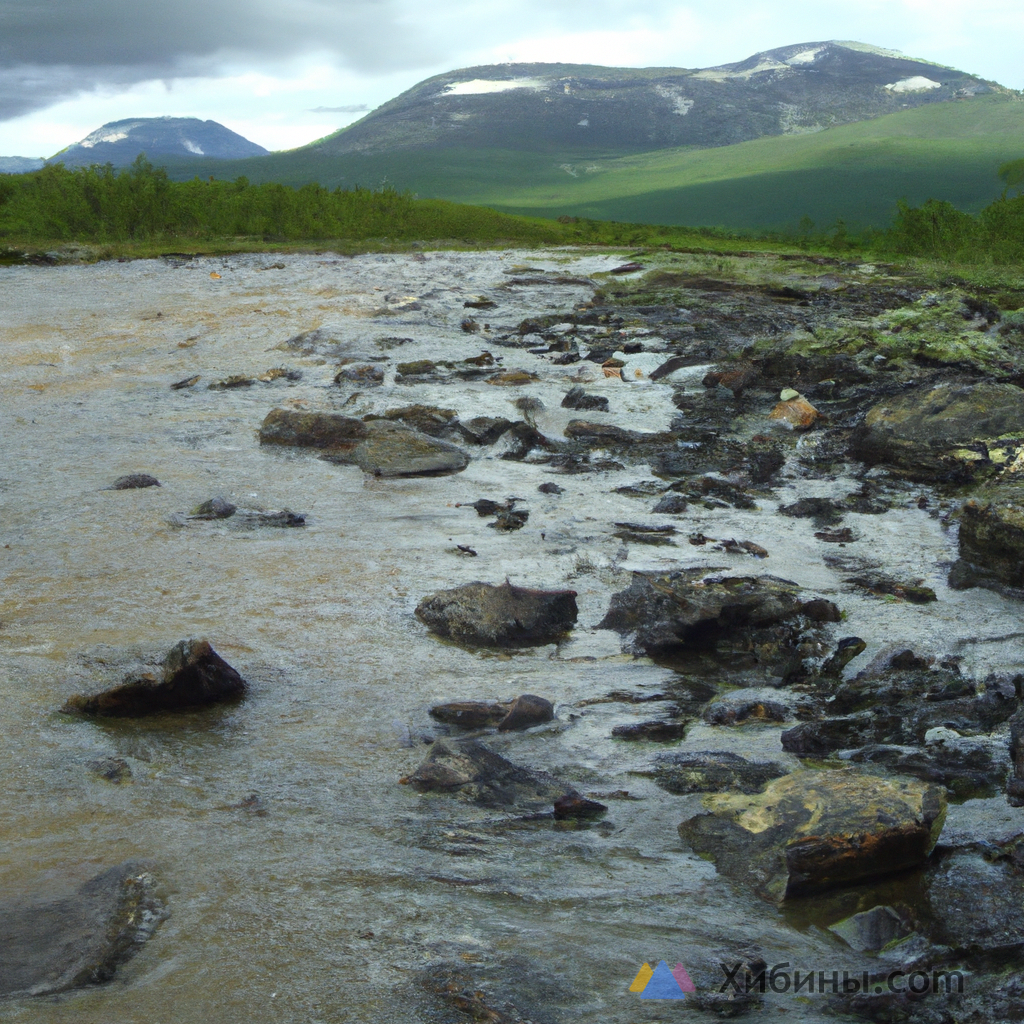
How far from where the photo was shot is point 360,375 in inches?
576

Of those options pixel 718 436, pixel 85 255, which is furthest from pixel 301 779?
pixel 85 255

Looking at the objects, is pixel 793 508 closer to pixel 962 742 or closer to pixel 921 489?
pixel 921 489

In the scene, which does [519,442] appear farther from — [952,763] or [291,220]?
[291,220]

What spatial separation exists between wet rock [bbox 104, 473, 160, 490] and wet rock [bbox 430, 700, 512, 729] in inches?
222

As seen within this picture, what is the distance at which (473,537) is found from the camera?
28.9 feet

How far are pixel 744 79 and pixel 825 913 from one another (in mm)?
221479

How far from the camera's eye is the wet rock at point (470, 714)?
18.2ft

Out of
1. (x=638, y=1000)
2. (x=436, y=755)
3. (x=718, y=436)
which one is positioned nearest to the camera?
(x=638, y=1000)

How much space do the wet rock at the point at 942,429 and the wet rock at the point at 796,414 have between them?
1.19 m

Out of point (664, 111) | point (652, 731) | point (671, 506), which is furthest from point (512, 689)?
point (664, 111)

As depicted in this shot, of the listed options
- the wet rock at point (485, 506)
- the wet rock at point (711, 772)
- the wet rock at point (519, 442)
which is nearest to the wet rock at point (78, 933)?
the wet rock at point (711, 772)

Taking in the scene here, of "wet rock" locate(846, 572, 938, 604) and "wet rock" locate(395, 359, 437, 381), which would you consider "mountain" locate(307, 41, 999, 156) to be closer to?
"wet rock" locate(395, 359, 437, 381)

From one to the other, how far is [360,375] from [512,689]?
9523 millimetres

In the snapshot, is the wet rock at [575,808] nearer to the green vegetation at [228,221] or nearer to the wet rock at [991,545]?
the wet rock at [991,545]
